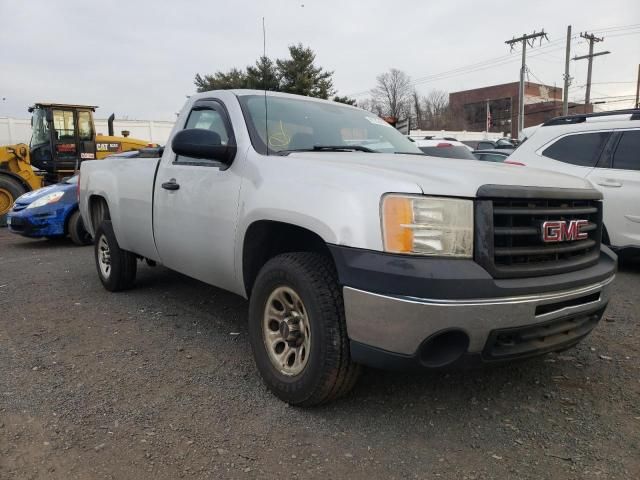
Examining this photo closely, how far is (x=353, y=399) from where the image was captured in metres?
3.03

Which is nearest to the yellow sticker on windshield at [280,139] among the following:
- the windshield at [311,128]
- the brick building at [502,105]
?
the windshield at [311,128]

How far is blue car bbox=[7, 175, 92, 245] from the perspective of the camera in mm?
8945

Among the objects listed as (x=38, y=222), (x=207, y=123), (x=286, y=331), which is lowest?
(x=38, y=222)

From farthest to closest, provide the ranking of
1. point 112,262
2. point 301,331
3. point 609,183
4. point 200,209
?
1. point 609,183
2. point 112,262
3. point 200,209
4. point 301,331

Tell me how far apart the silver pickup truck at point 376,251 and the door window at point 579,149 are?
334 cm

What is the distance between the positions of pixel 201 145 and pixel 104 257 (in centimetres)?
299

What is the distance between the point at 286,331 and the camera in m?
2.92

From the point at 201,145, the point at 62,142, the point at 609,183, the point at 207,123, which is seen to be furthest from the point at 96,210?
the point at 62,142

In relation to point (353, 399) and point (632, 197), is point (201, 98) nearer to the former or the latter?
point (353, 399)

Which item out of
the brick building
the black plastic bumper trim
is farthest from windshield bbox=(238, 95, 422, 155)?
the brick building

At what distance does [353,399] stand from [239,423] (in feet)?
2.17

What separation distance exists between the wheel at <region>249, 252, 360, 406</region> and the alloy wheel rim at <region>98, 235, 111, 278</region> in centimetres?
308

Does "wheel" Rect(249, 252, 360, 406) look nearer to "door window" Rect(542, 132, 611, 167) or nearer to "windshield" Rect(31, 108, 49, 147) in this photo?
"door window" Rect(542, 132, 611, 167)

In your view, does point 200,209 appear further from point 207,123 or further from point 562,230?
point 562,230
